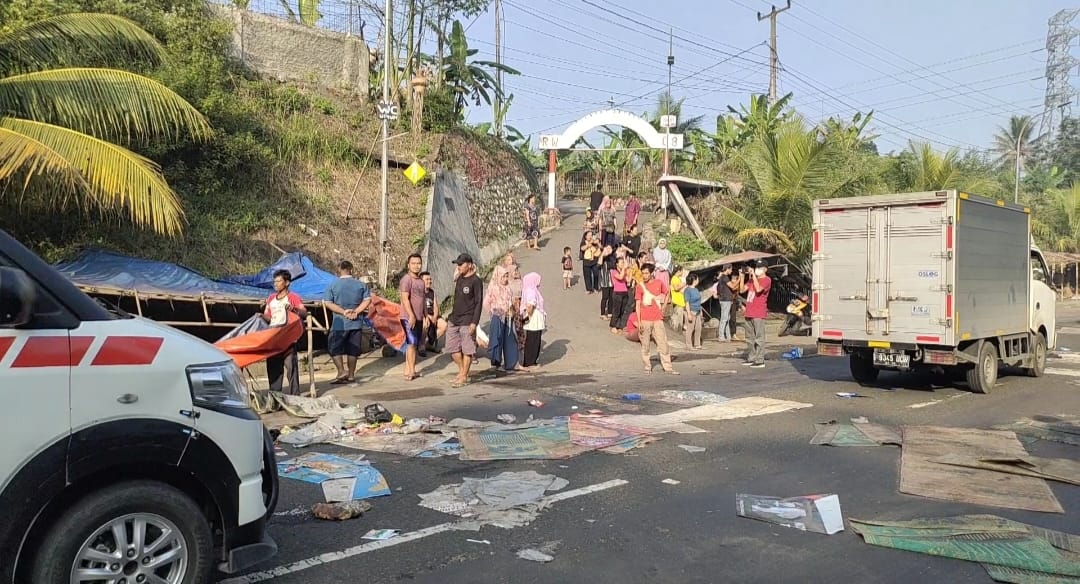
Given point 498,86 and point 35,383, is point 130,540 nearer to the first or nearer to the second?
point 35,383

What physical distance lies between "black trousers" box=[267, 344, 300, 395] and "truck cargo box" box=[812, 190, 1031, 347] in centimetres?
747

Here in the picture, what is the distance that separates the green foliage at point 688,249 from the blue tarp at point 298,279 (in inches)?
455

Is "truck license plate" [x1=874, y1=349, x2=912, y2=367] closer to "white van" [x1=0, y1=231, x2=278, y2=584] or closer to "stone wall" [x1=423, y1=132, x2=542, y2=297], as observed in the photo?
"white van" [x1=0, y1=231, x2=278, y2=584]

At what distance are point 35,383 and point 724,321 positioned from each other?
53.7 feet

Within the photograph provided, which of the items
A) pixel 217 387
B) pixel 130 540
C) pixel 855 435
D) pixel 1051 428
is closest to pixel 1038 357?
pixel 1051 428

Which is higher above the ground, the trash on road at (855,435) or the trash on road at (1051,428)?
the trash on road at (855,435)

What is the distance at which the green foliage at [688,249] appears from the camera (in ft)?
77.2

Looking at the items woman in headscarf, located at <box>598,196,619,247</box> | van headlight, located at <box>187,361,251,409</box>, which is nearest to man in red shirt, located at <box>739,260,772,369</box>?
woman in headscarf, located at <box>598,196,619,247</box>

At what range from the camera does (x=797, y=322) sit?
2023cm

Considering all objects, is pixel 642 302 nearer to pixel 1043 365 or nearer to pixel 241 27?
pixel 1043 365

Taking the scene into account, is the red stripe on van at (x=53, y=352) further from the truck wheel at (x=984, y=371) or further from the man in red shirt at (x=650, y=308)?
the truck wheel at (x=984, y=371)

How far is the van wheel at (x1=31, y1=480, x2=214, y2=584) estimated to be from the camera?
3377 millimetres

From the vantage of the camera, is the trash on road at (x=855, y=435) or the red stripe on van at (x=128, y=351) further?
the trash on road at (x=855, y=435)

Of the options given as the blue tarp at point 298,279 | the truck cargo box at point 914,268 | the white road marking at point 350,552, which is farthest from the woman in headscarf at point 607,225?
the white road marking at point 350,552
